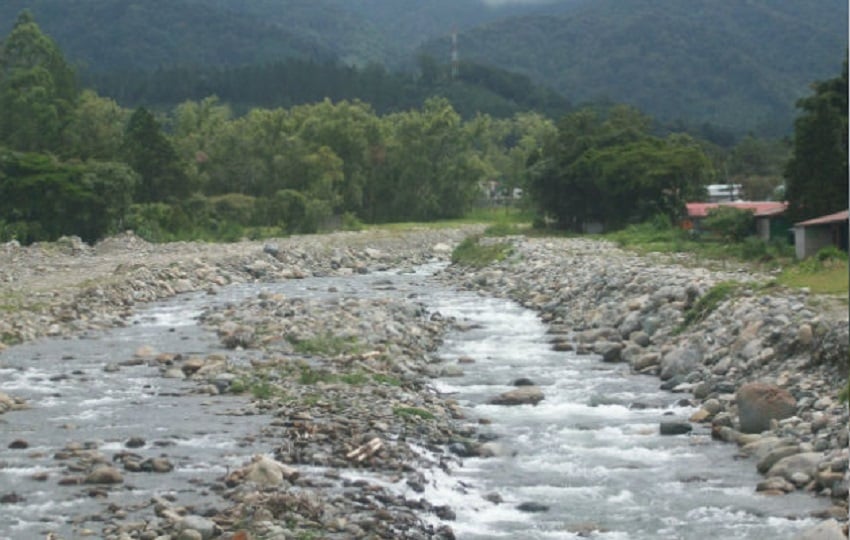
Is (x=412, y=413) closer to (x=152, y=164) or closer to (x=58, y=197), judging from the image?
(x=58, y=197)

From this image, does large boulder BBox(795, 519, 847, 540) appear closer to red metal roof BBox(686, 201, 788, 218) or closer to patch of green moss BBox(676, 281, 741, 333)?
patch of green moss BBox(676, 281, 741, 333)

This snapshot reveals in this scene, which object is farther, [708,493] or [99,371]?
[99,371]

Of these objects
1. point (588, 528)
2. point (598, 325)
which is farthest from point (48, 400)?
point (598, 325)

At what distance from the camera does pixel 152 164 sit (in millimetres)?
70875

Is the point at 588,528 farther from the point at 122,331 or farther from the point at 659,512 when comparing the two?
the point at 122,331

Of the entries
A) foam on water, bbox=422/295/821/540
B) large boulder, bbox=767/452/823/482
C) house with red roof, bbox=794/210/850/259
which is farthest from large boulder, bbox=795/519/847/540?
house with red roof, bbox=794/210/850/259

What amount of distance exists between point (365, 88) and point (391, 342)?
163m

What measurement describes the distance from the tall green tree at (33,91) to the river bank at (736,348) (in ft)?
149

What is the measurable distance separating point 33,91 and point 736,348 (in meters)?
61.8

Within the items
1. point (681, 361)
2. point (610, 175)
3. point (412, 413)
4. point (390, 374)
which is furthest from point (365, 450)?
point (610, 175)

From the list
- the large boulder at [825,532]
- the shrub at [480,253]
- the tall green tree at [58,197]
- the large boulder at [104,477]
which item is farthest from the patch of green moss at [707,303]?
the tall green tree at [58,197]

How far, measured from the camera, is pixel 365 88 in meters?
185

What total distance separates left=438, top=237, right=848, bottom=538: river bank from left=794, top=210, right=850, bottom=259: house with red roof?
3296 mm

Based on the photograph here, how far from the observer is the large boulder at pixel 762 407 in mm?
16953
